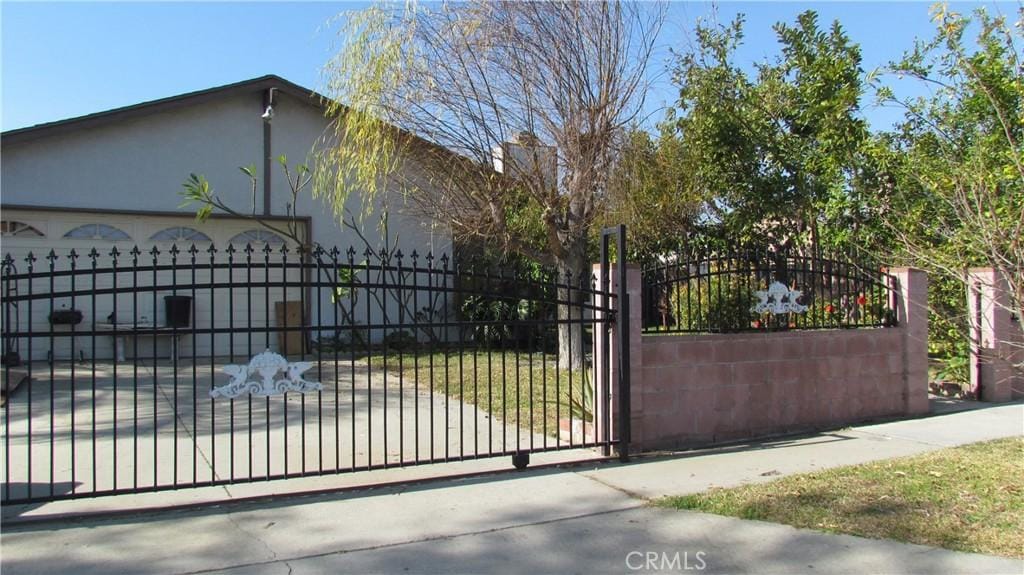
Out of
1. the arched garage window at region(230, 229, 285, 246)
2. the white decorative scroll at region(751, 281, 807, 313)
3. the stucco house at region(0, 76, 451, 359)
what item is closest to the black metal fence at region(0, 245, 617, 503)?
the arched garage window at region(230, 229, 285, 246)

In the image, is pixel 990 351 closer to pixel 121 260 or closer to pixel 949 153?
pixel 949 153

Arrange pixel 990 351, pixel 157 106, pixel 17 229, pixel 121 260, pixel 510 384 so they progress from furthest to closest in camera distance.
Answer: pixel 121 260, pixel 157 106, pixel 17 229, pixel 510 384, pixel 990 351

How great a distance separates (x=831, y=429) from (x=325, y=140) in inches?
424

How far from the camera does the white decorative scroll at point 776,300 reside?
7.41m

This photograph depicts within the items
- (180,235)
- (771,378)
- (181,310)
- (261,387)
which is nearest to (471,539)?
(261,387)

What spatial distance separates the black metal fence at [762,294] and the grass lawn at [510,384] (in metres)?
1.20

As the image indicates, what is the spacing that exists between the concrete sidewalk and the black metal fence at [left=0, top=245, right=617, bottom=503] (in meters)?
0.41

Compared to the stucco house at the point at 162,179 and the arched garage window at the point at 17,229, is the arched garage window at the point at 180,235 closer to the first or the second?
the stucco house at the point at 162,179

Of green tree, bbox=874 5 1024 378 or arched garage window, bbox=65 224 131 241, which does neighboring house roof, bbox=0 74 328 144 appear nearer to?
arched garage window, bbox=65 224 131 241

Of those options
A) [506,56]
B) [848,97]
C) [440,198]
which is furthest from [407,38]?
[848,97]

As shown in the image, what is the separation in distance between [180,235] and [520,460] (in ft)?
34.3

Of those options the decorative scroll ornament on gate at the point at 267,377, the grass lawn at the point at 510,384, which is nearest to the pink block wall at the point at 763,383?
the grass lawn at the point at 510,384

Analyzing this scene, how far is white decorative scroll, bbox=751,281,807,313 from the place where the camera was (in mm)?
7410

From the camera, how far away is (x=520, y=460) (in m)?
6.00
